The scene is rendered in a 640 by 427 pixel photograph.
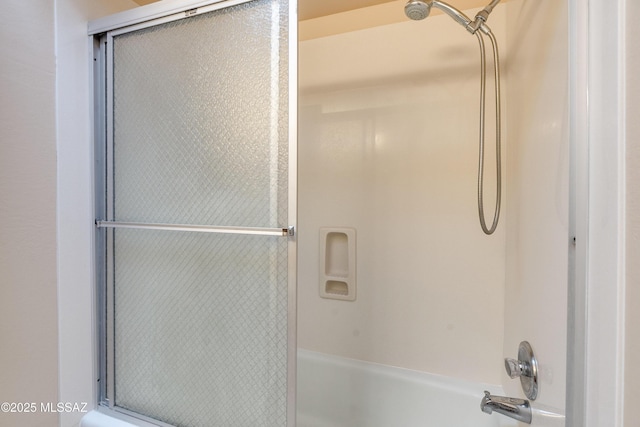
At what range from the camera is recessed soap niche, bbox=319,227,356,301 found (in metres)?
1.70

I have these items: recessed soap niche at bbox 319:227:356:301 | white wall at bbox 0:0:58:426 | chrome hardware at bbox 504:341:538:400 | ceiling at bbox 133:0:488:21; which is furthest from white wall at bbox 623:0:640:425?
white wall at bbox 0:0:58:426

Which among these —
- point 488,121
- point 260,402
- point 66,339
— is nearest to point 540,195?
point 488,121

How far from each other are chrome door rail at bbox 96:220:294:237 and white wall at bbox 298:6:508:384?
86 cm

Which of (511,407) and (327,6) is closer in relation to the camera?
(511,407)

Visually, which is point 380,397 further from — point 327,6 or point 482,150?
point 327,6

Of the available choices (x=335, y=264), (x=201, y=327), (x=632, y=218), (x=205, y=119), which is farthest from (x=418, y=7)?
(x=201, y=327)

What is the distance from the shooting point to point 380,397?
1.57m

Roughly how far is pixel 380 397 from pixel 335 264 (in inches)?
29.9

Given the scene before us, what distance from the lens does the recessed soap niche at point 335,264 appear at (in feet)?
5.57

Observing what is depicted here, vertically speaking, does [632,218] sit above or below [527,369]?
above

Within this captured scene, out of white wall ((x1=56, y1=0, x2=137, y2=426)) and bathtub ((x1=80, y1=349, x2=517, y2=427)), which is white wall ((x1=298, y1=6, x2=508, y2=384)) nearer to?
bathtub ((x1=80, y1=349, x2=517, y2=427))

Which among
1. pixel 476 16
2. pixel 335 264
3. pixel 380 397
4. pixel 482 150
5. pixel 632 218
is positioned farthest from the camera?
pixel 335 264

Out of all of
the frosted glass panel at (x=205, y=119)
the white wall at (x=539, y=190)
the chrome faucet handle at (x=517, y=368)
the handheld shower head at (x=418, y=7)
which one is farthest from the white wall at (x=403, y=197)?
the frosted glass panel at (x=205, y=119)

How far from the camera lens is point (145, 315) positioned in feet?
3.68
